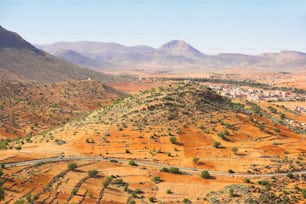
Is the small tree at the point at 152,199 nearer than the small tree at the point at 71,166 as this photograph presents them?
Yes

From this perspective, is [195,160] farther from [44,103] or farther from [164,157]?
[44,103]

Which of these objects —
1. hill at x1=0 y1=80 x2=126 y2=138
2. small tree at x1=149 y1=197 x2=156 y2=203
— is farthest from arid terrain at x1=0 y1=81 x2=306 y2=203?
hill at x1=0 y1=80 x2=126 y2=138

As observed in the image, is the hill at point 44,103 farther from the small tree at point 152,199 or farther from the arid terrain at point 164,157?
the small tree at point 152,199

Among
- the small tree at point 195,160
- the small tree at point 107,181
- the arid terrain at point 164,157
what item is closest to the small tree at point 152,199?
Result: the arid terrain at point 164,157

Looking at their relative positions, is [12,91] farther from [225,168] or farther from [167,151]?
[225,168]

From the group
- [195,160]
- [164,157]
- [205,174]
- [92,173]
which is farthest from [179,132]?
[92,173]

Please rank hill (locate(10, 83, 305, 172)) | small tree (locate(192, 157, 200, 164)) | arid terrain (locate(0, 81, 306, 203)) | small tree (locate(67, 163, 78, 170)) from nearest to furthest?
arid terrain (locate(0, 81, 306, 203)) → small tree (locate(67, 163, 78, 170)) → small tree (locate(192, 157, 200, 164)) → hill (locate(10, 83, 305, 172))

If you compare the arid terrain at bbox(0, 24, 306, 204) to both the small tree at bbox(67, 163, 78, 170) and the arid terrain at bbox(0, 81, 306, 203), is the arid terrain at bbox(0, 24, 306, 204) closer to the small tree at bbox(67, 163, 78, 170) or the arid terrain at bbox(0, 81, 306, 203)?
the arid terrain at bbox(0, 81, 306, 203)

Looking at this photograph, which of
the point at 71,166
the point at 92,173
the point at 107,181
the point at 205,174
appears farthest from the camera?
the point at 205,174
